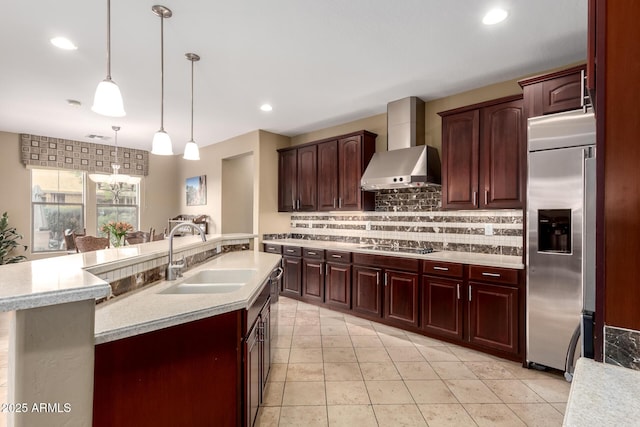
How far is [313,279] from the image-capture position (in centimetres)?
457

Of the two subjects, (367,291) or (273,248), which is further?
(273,248)

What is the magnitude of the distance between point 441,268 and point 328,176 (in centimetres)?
225

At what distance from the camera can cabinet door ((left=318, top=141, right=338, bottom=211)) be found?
15.5 feet

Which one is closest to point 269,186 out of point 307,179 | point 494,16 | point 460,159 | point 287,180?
point 287,180

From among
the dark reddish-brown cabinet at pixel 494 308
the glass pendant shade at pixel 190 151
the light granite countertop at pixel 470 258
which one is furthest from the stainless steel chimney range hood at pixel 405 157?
the glass pendant shade at pixel 190 151

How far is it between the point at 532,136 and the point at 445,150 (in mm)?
932

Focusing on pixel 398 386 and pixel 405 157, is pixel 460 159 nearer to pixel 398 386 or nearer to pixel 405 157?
pixel 405 157

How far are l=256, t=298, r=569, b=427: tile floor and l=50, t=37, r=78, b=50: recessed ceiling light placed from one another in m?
2.96

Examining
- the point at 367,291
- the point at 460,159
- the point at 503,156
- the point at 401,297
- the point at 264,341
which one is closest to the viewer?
the point at 264,341

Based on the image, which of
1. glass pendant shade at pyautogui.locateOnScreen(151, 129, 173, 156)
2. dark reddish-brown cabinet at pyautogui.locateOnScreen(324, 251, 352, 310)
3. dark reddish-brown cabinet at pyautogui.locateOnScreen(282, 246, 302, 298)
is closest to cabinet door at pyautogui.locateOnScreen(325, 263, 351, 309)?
dark reddish-brown cabinet at pyautogui.locateOnScreen(324, 251, 352, 310)

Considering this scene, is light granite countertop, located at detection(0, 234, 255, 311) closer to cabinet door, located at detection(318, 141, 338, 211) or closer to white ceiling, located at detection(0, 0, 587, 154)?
white ceiling, located at detection(0, 0, 587, 154)

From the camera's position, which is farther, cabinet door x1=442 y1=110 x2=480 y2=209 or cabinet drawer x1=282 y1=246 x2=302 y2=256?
cabinet drawer x1=282 y1=246 x2=302 y2=256

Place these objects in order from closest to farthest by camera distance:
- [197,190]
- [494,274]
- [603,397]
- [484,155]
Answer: [603,397] < [494,274] < [484,155] < [197,190]

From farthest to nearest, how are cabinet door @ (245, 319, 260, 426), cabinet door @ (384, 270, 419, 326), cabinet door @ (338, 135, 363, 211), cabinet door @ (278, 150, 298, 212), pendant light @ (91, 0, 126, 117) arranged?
1. cabinet door @ (278, 150, 298, 212)
2. cabinet door @ (338, 135, 363, 211)
3. cabinet door @ (384, 270, 419, 326)
4. pendant light @ (91, 0, 126, 117)
5. cabinet door @ (245, 319, 260, 426)
